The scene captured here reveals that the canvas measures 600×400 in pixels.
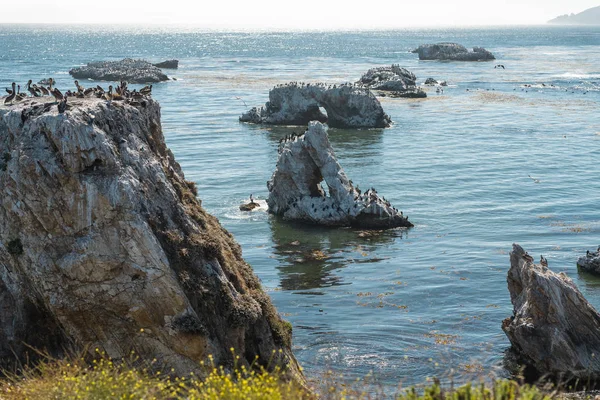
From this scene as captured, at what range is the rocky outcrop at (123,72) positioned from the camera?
13362 centimetres

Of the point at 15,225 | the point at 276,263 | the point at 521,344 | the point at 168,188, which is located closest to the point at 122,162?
the point at 168,188

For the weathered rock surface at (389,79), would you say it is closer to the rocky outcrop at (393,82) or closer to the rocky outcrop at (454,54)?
the rocky outcrop at (393,82)

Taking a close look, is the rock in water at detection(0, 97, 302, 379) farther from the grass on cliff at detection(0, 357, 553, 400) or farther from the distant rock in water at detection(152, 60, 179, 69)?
the distant rock in water at detection(152, 60, 179, 69)

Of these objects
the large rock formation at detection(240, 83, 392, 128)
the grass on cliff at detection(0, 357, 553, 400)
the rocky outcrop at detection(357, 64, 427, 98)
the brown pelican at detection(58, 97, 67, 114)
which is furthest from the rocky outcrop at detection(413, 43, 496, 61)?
the grass on cliff at detection(0, 357, 553, 400)

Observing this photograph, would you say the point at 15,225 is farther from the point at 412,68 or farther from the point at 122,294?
the point at 412,68

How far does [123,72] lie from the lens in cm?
13812

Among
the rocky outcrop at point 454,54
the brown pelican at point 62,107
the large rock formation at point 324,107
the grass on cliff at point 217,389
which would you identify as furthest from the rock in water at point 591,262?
the rocky outcrop at point 454,54

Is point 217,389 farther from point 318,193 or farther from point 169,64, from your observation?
point 169,64

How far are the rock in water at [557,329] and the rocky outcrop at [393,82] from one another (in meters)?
86.9

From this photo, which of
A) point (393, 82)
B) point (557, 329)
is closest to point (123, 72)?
point (393, 82)

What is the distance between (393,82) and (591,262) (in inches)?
3095

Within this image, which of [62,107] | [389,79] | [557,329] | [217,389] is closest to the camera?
[217,389]

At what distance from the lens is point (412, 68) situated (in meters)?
170

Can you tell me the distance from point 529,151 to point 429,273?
119 ft
